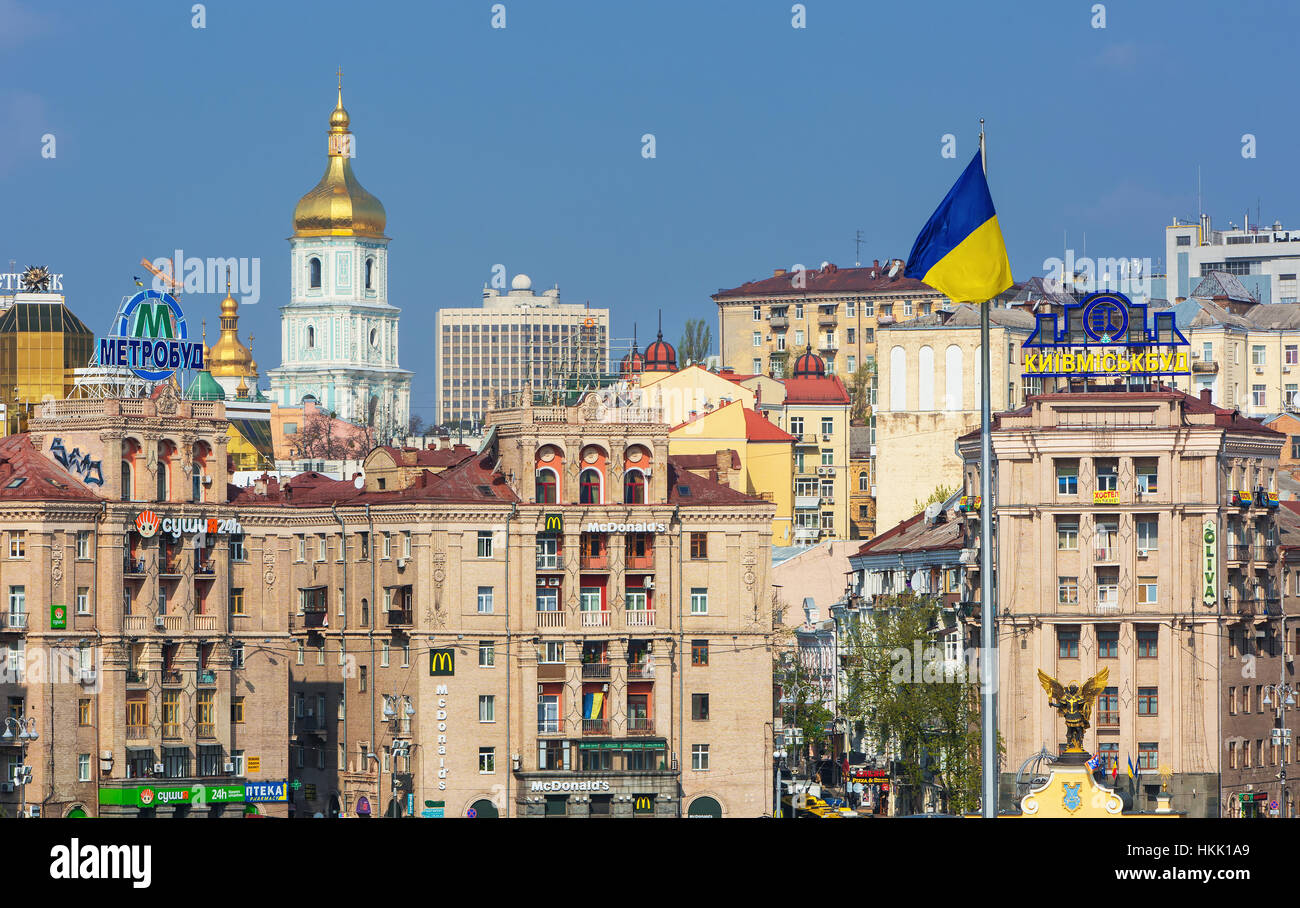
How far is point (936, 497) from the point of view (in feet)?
497

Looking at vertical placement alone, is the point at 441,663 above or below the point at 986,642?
below

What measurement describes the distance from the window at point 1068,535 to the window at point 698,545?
16434 mm

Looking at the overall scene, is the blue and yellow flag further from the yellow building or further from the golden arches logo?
the yellow building

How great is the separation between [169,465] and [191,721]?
1113cm

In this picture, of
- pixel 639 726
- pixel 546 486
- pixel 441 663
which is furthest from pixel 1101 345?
pixel 441 663

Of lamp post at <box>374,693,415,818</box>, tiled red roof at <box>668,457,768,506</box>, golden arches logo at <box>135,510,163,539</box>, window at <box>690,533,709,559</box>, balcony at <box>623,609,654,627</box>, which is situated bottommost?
lamp post at <box>374,693,415,818</box>

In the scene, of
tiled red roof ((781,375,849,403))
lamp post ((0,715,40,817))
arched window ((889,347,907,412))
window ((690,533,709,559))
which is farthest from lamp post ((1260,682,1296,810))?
tiled red roof ((781,375,849,403))

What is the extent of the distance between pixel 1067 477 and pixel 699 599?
58.0 feet

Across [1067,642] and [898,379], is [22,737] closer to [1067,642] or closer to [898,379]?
[1067,642]

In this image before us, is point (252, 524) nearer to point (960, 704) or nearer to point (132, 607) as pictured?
point (132, 607)

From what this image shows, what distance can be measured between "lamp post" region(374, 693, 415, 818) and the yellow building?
46.5 m

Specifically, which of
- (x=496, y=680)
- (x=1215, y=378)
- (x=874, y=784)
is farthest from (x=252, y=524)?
(x=1215, y=378)

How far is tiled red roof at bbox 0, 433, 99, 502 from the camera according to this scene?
10206cm

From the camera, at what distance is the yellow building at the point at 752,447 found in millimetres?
155625
